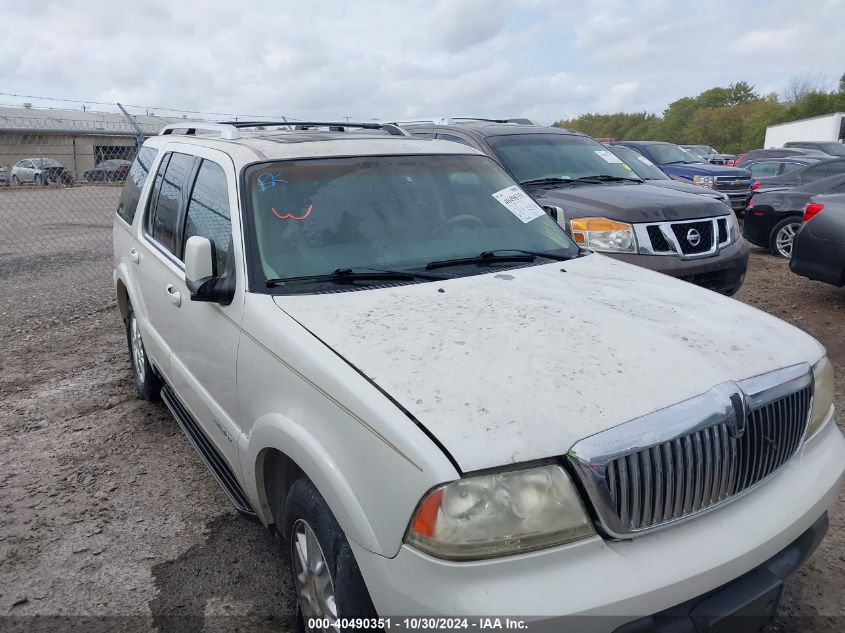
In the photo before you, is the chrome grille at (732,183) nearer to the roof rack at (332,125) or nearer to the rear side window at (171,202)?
the roof rack at (332,125)

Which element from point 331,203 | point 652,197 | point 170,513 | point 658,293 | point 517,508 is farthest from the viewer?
point 652,197

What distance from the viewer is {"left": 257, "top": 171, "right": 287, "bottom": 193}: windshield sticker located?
3.11m

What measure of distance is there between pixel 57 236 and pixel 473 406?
14359mm

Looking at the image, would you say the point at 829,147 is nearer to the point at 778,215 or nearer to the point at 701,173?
the point at 701,173

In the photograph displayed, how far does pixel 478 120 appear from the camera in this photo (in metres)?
8.70

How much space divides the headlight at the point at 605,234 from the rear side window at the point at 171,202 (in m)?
3.19

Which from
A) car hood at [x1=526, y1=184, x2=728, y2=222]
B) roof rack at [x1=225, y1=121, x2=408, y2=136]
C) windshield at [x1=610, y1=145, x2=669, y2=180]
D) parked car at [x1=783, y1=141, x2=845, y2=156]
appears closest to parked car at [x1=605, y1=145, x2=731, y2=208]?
windshield at [x1=610, y1=145, x2=669, y2=180]

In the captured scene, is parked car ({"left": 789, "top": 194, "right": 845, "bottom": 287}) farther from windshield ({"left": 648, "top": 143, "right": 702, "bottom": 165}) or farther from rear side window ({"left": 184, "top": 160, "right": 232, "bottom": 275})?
windshield ({"left": 648, "top": 143, "right": 702, "bottom": 165})

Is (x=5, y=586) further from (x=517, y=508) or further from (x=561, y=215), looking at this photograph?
(x=561, y=215)

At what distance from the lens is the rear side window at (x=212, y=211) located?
3152 millimetres

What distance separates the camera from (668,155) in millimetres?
15055

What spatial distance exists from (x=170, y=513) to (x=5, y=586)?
0.78 meters

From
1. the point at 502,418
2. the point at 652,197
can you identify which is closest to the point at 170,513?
the point at 502,418

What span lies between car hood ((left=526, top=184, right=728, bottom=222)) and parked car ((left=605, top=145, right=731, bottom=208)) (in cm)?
60
